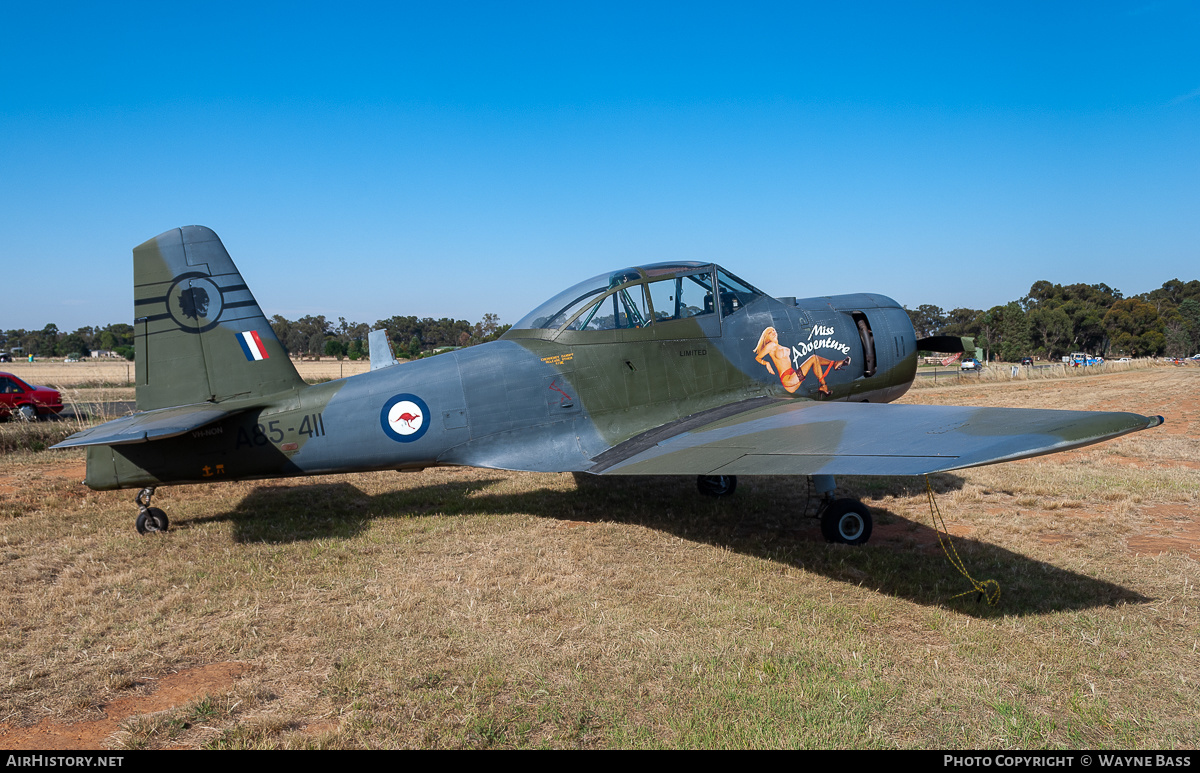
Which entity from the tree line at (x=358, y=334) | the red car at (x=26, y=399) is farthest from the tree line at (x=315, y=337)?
the red car at (x=26, y=399)

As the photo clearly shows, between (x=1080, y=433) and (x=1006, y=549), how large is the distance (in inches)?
98.5

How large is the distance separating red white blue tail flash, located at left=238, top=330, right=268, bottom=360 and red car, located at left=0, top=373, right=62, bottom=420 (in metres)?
15.6

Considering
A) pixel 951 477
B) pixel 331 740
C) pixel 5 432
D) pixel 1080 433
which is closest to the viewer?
pixel 331 740

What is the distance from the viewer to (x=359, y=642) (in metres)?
4.25

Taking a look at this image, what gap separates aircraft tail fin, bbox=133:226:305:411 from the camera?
21.6ft

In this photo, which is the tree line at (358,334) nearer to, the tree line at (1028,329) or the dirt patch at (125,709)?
the tree line at (1028,329)

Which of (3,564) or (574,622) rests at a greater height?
(3,564)

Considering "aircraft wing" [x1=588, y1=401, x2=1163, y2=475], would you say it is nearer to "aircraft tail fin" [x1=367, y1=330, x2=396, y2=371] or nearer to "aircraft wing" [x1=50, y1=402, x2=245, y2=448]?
"aircraft wing" [x1=50, y1=402, x2=245, y2=448]

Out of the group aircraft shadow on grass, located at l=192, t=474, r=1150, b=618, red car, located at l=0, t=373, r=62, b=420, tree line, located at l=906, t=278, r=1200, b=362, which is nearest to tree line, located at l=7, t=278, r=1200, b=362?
tree line, located at l=906, t=278, r=1200, b=362

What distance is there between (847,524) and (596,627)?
3.21 meters
